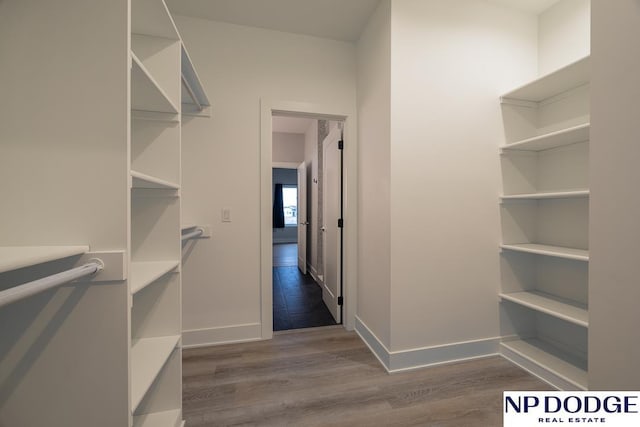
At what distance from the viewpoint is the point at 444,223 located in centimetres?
192

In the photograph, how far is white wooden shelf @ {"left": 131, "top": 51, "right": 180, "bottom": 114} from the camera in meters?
0.95

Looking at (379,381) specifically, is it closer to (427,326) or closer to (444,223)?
(427,326)

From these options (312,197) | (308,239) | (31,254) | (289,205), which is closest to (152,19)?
Answer: (31,254)

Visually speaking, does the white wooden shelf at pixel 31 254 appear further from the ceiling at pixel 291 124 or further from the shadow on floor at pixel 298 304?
the ceiling at pixel 291 124

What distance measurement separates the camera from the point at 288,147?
17.8 feet

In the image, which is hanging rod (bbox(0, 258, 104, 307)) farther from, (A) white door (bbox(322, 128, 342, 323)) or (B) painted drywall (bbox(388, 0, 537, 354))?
(A) white door (bbox(322, 128, 342, 323))

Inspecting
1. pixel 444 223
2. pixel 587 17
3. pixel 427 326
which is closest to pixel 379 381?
pixel 427 326

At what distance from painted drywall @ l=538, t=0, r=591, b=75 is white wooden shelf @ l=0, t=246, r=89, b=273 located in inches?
120

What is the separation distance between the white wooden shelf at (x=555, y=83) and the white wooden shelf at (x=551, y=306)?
5.05ft

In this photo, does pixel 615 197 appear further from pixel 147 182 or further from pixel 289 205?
pixel 289 205

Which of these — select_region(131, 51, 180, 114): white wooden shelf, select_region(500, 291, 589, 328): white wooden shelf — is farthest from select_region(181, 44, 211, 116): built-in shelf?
select_region(500, 291, 589, 328): white wooden shelf

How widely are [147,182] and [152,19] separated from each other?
755 millimetres

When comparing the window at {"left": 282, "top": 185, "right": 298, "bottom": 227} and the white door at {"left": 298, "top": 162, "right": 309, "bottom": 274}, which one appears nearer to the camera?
the white door at {"left": 298, "top": 162, "right": 309, "bottom": 274}

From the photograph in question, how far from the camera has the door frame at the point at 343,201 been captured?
2.27m
